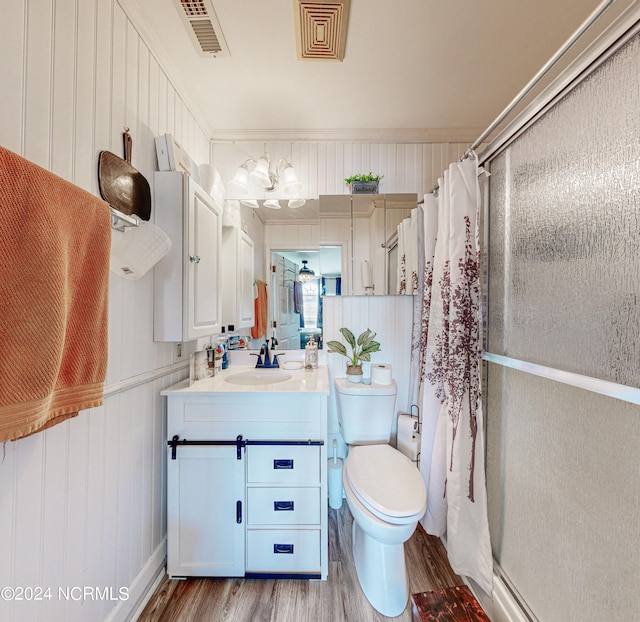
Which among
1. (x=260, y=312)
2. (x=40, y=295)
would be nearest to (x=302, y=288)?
(x=260, y=312)

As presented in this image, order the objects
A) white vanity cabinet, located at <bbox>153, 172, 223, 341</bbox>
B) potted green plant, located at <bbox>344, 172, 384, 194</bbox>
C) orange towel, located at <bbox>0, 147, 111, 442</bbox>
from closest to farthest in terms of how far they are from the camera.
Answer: orange towel, located at <bbox>0, 147, 111, 442</bbox> → white vanity cabinet, located at <bbox>153, 172, 223, 341</bbox> → potted green plant, located at <bbox>344, 172, 384, 194</bbox>

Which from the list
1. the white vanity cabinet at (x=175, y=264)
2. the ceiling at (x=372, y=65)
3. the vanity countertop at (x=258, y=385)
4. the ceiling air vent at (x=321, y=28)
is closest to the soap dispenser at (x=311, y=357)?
the vanity countertop at (x=258, y=385)

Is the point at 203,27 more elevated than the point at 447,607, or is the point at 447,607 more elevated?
the point at 203,27

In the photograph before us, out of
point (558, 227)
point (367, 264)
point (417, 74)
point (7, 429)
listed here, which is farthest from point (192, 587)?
point (417, 74)

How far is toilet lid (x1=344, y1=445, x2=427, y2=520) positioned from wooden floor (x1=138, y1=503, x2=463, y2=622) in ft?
1.54

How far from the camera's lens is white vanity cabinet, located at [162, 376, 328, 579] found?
53.5 inches

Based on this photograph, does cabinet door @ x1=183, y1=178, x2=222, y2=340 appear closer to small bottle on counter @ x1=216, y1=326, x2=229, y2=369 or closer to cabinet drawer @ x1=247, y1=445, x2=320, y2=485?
small bottle on counter @ x1=216, y1=326, x2=229, y2=369

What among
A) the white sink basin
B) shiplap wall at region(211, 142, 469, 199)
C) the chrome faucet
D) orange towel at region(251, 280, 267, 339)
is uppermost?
shiplap wall at region(211, 142, 469, 199)

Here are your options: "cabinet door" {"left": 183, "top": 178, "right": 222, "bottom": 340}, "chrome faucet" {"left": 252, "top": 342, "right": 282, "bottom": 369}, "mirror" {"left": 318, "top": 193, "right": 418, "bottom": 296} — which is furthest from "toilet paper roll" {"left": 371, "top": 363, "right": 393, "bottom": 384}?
"cabinet door" {"left": 183, "top": 178, "right": 222, "bottom": 340}

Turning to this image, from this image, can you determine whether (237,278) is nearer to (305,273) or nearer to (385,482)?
(305,273)

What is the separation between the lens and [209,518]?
1.36 meters

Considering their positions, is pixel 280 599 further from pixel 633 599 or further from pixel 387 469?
pixel 633 599

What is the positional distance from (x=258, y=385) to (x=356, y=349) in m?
0.72

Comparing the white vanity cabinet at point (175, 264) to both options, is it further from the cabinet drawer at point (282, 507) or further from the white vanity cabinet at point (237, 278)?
the cabinet drawer at point (282, 507)
